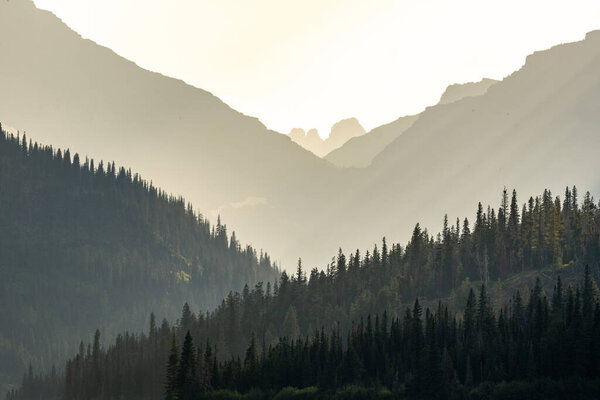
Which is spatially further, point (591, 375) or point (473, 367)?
point (473, 367)

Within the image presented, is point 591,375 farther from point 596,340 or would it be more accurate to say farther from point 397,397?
point 397,397

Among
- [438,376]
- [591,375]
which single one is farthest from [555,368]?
[438,376]

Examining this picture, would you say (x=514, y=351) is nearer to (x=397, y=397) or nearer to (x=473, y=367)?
(x=473, y=367)

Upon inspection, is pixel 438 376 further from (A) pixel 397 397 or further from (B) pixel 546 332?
(B) pixel 546 332

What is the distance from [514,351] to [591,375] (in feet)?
54.1

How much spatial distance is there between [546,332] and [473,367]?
50.8ft

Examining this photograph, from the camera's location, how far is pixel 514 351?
197 m

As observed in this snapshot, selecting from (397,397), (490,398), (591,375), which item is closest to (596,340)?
(591,375)

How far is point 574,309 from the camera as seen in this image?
7771 inches

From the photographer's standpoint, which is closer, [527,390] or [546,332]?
[527,390]

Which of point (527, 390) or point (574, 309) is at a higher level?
point (574, 309)

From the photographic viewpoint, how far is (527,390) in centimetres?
18512

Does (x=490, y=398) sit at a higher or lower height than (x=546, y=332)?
lower

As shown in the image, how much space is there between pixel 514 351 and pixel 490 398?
46.9 ft
